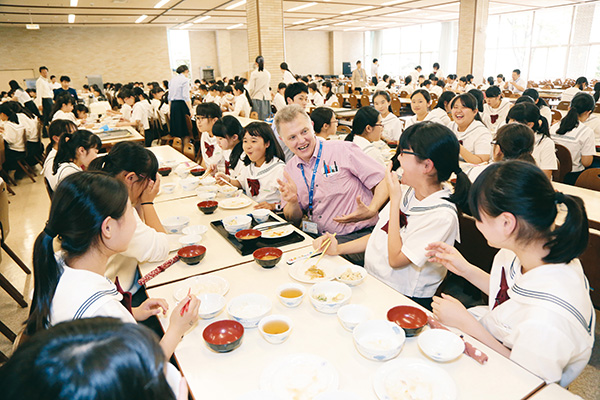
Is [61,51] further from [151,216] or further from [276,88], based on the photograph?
[151,216]

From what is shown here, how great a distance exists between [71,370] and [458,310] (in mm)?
1158

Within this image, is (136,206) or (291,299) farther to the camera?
(136,206)

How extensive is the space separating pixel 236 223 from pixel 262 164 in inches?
32.9

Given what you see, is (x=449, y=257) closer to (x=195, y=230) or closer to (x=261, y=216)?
(x=261, y=216)

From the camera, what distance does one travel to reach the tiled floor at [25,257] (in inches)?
76.3

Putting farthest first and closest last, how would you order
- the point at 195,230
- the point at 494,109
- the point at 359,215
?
the point at 494,109 < the point at 359,215 < the point at 195,230

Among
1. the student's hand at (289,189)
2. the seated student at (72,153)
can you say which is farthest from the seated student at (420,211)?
the seated student at (72,153)

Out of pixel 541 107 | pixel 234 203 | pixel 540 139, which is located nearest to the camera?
pixel 234 203

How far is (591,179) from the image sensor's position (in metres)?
2.67

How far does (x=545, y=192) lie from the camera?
3.70ft

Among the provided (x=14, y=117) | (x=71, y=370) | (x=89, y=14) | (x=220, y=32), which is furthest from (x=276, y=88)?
(x=220, y=32)

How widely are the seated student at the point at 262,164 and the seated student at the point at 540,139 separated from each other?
6.91ft

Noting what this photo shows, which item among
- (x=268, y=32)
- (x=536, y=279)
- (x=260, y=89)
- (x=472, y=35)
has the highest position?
(x=472, y=35)

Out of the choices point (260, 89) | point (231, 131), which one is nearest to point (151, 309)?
point (231, 131)
